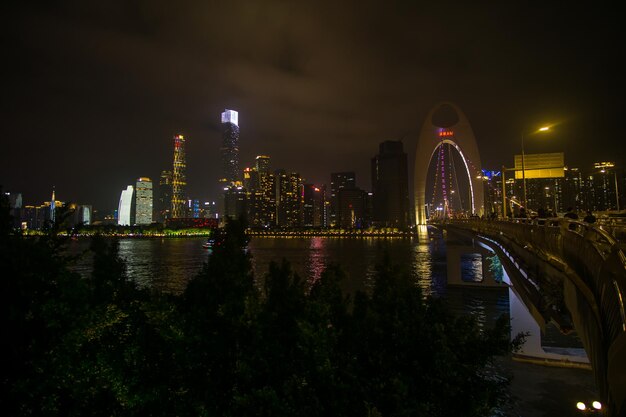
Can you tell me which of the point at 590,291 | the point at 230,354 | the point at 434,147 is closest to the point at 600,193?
the point at 434,147

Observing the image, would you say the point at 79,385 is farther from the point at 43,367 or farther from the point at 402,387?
the point at 402,387

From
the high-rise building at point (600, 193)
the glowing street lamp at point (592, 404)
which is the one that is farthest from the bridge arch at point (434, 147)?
the glowing street lamp at point (592, 404)

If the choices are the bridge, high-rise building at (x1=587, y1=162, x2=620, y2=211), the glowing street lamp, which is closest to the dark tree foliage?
the bridge

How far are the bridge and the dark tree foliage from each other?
1175 millimetres

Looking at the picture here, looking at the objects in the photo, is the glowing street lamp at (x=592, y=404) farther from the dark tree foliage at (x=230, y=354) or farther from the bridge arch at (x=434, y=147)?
the bridge arch at (x=434, y=147)

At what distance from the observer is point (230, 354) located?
624 centimetres

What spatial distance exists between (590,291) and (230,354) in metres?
4.95

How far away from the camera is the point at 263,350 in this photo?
19.5ft

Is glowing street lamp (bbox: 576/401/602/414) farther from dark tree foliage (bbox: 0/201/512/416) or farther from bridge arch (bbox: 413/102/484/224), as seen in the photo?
bridge arch (bbox: 413/102/484/224)

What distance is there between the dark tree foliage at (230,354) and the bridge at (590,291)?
1.17m

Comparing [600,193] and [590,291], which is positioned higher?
[600,193]

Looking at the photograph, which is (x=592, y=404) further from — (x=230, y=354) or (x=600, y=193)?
(x=600, y=193)

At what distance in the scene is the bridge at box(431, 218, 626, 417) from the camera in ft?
12.3

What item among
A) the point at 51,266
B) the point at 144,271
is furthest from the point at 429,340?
the point at 144,271
